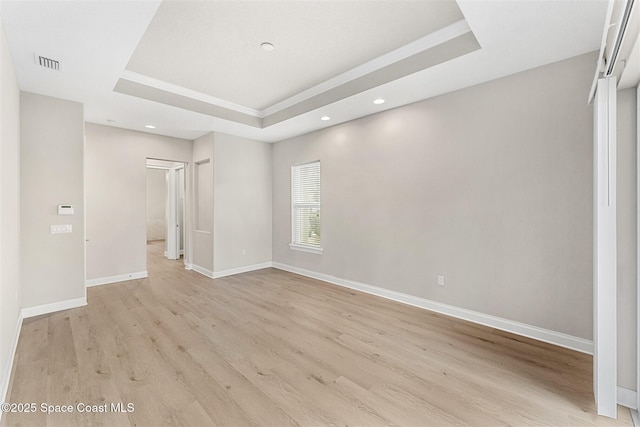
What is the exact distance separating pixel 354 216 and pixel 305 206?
1244 mm

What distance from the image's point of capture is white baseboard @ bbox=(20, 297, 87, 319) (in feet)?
10.7

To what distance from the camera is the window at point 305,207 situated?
506 cm

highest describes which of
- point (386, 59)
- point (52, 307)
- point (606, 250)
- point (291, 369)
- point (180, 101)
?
point (386, 59)

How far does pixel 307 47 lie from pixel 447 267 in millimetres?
2931

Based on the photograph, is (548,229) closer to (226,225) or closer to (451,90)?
(451,90)

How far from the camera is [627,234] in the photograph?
177 cm

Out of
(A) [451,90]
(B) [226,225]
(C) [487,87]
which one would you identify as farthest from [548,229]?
(B) [226,225]

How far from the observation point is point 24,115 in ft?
10.6

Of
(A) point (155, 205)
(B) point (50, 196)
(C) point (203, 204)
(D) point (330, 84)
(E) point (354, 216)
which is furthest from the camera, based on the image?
(A) point (155, 205)

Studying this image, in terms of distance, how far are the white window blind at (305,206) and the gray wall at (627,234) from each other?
3747 mm

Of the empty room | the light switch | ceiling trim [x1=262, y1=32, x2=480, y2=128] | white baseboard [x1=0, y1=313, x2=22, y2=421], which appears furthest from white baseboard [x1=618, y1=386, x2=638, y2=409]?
the light switch

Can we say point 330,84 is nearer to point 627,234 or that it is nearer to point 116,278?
point 627,234

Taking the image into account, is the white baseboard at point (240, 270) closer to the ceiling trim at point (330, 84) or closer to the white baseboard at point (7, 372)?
the white baseboard at point (7, 372)

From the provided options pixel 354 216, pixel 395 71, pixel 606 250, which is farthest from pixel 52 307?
pixel 606 250
